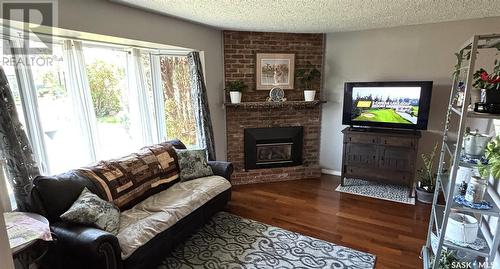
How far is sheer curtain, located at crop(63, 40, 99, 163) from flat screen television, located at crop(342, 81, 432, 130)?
3314mm

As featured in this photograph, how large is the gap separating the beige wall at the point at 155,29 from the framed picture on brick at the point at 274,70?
2.00ft

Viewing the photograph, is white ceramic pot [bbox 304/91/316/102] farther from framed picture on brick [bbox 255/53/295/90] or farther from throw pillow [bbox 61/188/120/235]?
throw pillow [bbox 61/188/120/235]

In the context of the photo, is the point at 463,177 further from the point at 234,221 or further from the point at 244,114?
the point at 244,114

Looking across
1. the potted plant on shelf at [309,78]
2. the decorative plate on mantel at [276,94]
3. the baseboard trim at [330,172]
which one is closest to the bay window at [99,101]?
the decorative plate on mantel at [276,94]

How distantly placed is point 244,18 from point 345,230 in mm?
2653

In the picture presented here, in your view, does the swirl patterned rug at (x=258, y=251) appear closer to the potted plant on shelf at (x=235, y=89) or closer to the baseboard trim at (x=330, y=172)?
the potted plant on shelf at (x=235, y=89)

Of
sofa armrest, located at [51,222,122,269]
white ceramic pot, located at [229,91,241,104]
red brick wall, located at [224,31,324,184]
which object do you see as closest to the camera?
sofa armrest, located at [51,222,122,269]

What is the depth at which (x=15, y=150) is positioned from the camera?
1.95 metres

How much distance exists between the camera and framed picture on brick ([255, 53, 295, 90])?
13.4 ft

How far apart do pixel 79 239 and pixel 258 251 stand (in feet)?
4.86

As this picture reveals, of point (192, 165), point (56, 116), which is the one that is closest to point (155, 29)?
point (56, 116)

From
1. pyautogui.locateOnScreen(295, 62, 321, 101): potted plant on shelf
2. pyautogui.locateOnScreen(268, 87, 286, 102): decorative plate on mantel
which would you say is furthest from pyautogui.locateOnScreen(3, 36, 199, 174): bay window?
pyautogui.locateOnScreen(295, 62, 321, 101): potted plant on shelf

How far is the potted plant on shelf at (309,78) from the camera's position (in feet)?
13.4

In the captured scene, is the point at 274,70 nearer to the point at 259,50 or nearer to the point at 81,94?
the point at 259,50
